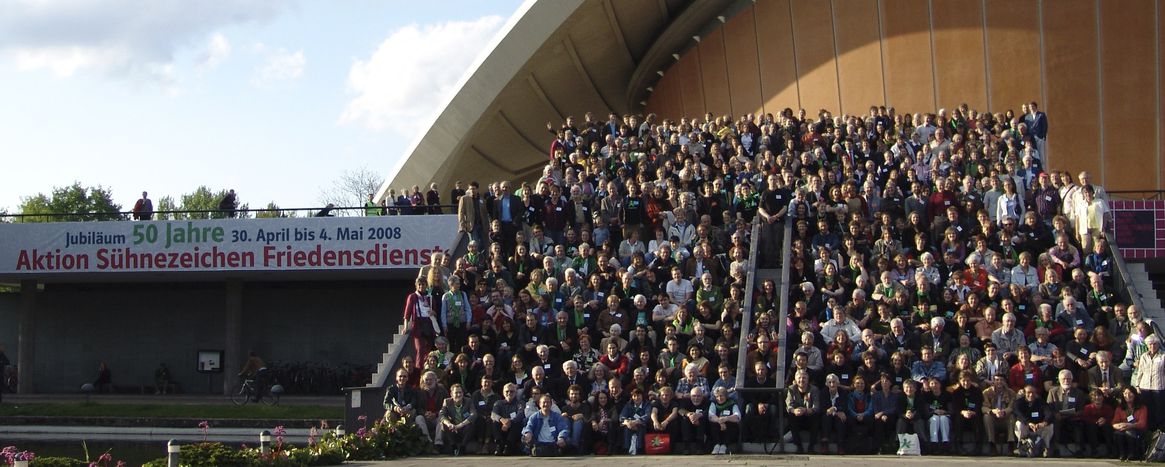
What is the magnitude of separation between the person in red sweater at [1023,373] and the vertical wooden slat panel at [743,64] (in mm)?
17940

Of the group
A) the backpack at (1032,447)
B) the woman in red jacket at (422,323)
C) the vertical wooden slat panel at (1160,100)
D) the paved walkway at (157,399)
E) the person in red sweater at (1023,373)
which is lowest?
the backpack at (1032,447)

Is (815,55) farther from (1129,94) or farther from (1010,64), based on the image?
(1129,94)

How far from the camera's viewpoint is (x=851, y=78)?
29938 millimetres

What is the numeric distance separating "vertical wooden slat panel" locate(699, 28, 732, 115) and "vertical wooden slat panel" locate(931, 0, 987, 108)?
6037 millimetres

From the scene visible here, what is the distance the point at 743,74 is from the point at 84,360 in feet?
59.0

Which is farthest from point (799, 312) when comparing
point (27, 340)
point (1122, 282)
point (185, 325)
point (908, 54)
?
point (27, 340)

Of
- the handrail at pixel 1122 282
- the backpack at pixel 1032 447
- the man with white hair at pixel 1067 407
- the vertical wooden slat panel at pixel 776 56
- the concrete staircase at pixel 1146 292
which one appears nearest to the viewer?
the backpack at pixel 1032 447

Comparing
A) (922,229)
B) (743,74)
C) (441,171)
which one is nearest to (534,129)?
(441,171)

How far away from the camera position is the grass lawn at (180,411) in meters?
24.9

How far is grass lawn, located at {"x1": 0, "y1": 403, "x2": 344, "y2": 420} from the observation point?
24859 millimetres

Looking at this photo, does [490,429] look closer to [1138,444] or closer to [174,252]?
[1138,444]

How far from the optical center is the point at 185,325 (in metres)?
34.0

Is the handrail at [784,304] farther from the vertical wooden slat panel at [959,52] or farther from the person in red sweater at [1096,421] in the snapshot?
the vertical wooden slat panel at [959,52]

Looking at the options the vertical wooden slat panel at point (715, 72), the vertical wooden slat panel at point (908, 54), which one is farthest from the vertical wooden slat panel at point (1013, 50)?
the vertical wooden slat panel at point (715, 72)
